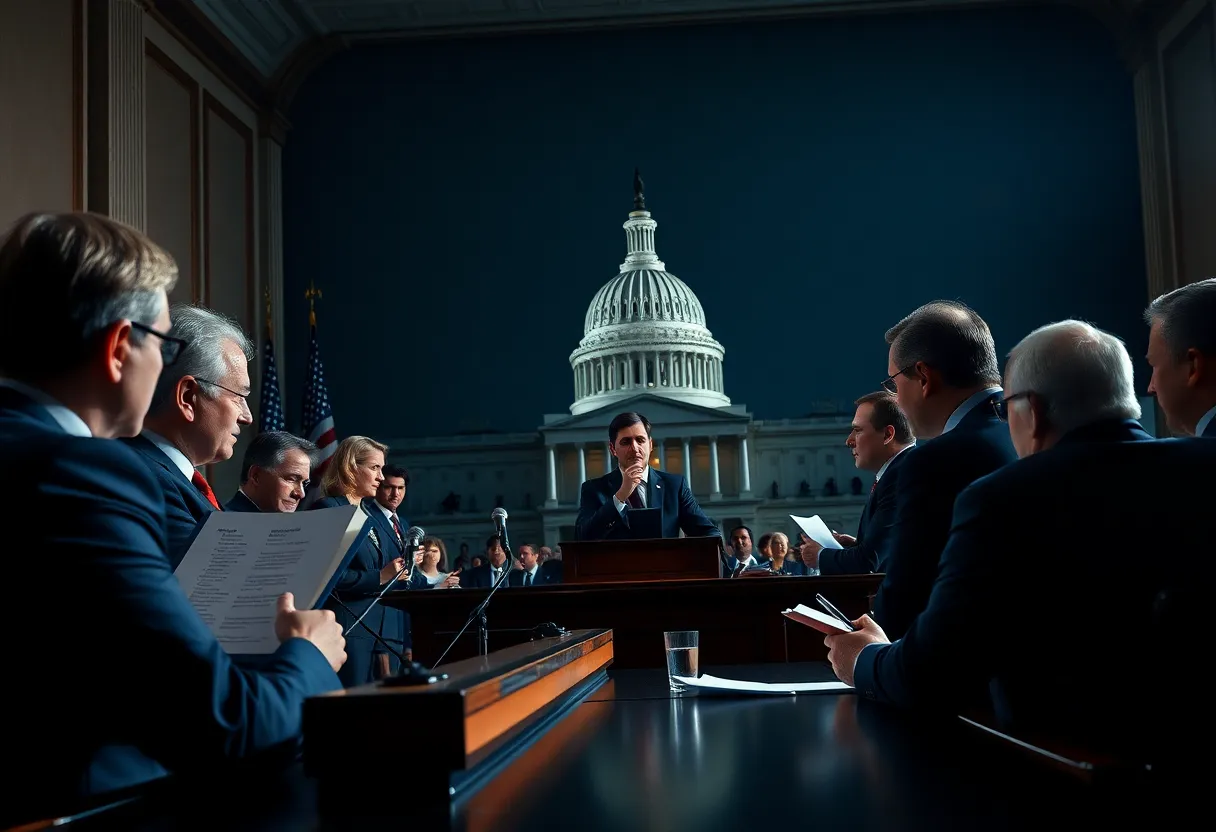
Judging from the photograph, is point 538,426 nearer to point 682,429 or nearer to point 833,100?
point 833,100

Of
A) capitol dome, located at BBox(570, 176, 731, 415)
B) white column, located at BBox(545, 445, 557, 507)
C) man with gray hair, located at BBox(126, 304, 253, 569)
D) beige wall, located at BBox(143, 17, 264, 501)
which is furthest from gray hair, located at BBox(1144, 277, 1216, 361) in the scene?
capitol dome, located at BBox(570, 176, 731, 415)

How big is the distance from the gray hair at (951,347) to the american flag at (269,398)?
13259 millimetres

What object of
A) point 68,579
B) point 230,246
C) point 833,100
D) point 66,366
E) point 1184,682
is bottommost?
point 1184,682

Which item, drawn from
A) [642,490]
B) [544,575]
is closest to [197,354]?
[642,490]

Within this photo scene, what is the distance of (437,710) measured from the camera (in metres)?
1.33

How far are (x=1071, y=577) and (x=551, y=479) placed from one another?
1299 inches

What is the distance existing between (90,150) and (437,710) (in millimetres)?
12296

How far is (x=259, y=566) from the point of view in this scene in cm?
196

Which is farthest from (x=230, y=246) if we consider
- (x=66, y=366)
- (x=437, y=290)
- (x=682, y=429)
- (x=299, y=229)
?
(x=682, y=429)

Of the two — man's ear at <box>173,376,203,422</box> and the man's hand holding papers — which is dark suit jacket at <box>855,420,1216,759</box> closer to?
the man's hand holding papers

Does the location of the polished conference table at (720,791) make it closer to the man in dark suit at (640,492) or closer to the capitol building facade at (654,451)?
the man in dark suit at (640,492)

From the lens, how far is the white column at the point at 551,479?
33.4 metres

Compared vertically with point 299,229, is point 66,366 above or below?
below

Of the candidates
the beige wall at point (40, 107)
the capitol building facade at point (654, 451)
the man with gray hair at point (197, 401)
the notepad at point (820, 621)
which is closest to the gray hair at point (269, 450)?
the man with gray hair at point (197, 401)
